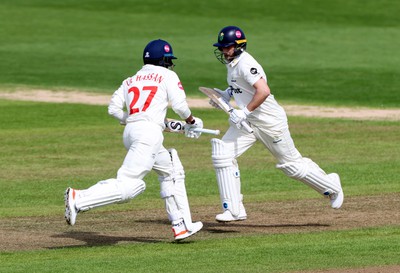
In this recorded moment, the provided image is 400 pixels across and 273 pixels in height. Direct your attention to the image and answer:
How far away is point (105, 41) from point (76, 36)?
5.50ft

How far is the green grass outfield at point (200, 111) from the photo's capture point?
36.9 ft

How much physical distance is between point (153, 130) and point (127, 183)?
2.28ft

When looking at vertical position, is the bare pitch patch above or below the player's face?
below

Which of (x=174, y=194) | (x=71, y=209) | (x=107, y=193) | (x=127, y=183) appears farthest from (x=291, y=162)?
(x=71, y=209)

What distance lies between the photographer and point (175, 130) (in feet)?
40.0

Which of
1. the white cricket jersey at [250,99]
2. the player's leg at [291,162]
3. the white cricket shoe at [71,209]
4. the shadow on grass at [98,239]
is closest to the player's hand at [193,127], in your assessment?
the white cricket jersey at [250,99]

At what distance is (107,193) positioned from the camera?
36.9ft

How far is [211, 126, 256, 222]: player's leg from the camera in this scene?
1288 cm

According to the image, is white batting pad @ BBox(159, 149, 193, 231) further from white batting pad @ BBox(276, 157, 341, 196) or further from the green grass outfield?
white batting pad @ BBox(276, 157, 341, 196)

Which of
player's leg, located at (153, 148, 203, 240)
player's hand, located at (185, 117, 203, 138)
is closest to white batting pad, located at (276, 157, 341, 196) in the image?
player's hand, located at (185, 117, 203, 138)

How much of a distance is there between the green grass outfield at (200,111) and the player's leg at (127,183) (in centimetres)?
56

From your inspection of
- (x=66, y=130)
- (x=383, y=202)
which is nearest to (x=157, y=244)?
(x=383, y=202)

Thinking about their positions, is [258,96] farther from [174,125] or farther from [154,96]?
[154,96]

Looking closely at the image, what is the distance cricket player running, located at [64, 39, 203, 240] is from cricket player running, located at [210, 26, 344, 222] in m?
0.93
